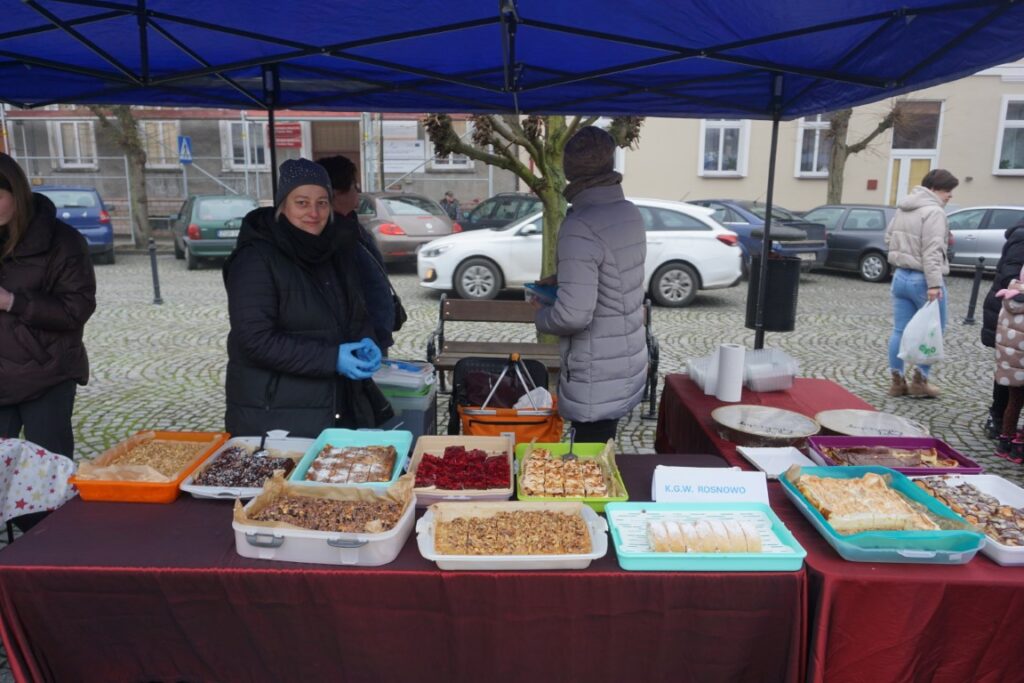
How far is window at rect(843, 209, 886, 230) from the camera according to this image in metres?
13.6

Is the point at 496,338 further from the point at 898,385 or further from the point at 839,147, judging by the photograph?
the point at 839,147

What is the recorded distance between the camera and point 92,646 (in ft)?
6.85

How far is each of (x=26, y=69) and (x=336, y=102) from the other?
1.70 metres

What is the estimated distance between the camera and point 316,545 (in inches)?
79.9

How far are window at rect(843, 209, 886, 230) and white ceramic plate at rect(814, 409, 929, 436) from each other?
1175cm

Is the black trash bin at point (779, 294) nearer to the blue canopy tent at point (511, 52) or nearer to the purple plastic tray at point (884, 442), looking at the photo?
the blue canopy tent at point (511, 52)

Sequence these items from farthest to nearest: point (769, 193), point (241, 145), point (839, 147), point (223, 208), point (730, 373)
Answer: point (241, 145)
point (839, 147)
point (223, 208)
point (769, 193)
point (730, 373)

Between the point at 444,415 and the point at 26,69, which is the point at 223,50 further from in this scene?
the point at 444,415

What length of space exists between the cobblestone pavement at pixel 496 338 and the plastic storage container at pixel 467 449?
Answer: 179 centimetres

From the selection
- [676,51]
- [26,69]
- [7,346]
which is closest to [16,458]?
[7,346]

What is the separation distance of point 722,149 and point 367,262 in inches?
751

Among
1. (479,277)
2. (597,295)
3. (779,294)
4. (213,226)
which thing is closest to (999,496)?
(597,295)

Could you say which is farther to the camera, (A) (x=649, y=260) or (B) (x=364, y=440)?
(A) (x=649, y=260)

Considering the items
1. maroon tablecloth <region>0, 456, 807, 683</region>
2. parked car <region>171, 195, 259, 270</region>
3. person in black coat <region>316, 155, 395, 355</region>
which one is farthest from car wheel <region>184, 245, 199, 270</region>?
maroon tablecloth <region>0, 456, 807, 683</region>
